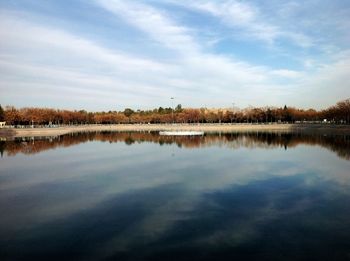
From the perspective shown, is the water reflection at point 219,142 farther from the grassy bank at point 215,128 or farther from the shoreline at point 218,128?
the grassy bank at point 215,128

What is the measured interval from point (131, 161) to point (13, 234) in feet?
57.8

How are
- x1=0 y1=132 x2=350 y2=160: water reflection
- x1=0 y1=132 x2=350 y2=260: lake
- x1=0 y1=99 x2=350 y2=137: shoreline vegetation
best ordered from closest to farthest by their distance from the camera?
x1=0 y1=132 x2=350 y2=260: lake, x1=0 y1=132 x2=350 y2=160: water reflection, x1=0 y1=99 x2=350 y2=137: shoreline vegetation

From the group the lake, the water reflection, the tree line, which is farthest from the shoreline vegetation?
the lake

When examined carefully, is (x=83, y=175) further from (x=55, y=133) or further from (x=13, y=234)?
(x=55, y=133)

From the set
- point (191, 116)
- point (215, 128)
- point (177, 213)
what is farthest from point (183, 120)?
point (177, 213)

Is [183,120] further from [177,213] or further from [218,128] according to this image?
[177,213]

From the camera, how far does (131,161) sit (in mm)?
28250

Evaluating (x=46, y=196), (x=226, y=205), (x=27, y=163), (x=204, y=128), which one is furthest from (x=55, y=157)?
(x=204, y=128)

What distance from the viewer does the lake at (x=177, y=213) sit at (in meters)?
9.37

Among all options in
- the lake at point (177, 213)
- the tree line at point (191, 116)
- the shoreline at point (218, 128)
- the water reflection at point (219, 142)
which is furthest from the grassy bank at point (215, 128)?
the lake at point (177, 213)

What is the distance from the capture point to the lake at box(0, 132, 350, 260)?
30.7ft

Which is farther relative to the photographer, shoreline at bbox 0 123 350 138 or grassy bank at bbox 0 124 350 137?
grassy bank at bbox 0 124 350 137

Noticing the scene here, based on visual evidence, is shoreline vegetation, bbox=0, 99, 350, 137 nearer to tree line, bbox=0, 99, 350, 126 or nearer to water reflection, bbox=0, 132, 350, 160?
tree line, bbox=0, 99, 350, 126

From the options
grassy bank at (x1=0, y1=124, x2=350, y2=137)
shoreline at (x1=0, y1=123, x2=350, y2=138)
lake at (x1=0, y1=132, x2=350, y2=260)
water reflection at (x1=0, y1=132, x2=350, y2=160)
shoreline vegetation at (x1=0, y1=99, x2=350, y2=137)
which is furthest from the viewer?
shoreline vegetation at (x1=0, y1=99, x2=350, y2=137)
